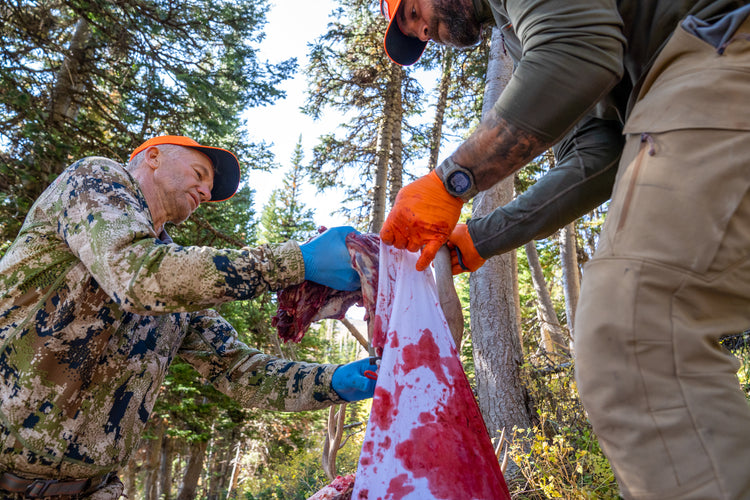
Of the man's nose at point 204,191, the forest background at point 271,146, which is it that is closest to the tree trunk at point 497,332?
the forest background at point 271,146

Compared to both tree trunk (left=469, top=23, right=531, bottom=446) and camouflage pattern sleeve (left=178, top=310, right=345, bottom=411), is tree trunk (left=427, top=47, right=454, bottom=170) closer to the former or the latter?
tree trunk (left=469, top=23, right=531, bottom=446)

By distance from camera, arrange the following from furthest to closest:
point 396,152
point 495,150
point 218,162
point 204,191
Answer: point 396,152 → point 218,162 → point 204,191 → point 495,150

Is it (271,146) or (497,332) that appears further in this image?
(271,146)

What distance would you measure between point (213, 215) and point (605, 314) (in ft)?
35.8

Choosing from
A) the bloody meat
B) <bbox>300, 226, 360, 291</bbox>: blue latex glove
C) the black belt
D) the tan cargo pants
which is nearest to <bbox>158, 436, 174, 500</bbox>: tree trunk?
the black belt

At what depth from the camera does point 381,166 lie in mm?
10195

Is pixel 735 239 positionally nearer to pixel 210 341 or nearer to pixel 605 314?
pixel 605 314

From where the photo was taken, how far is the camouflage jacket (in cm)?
175

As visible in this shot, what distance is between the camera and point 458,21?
6.46ft

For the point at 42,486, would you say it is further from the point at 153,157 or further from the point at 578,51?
the point at 578,51

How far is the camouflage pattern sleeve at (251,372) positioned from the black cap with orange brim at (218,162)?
92 cm

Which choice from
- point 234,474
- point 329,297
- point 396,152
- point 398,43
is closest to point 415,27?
point 398,43

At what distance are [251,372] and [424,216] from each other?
5.22 feet

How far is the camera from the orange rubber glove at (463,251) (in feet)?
7.09
